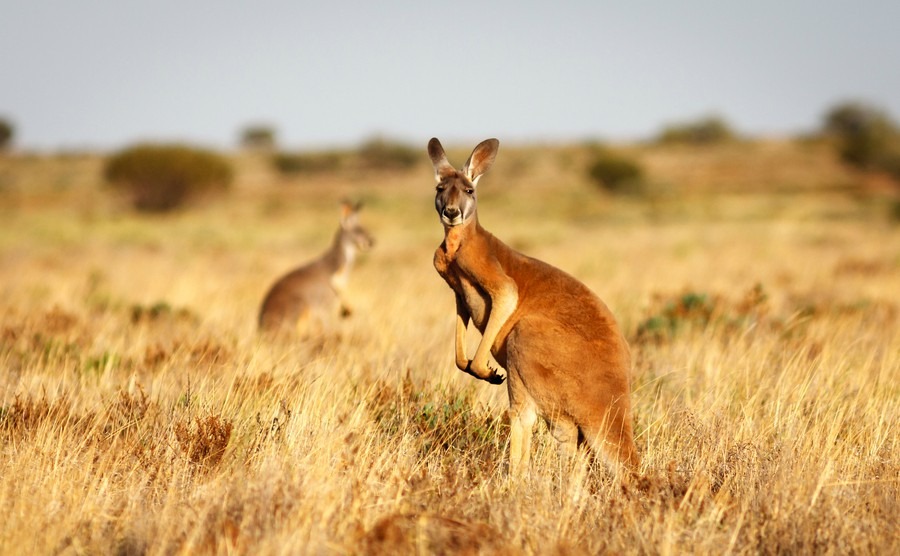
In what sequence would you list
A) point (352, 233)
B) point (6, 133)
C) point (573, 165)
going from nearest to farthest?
point (352, 233) → point (573, 165) → point (6, 133)

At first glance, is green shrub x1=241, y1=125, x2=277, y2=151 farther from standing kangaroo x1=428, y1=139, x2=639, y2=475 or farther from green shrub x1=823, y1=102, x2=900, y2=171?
standing kangaroo x1=428, y1=139, x2=639, y2=475

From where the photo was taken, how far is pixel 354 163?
244 feet

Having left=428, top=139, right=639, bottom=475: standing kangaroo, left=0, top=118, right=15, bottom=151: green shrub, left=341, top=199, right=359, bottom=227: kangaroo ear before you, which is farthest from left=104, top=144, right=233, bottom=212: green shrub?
left=0, top=118, right=15, bottom=151: green shrub

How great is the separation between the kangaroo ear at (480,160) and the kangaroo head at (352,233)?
561 cm

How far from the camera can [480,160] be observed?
4.04 metres

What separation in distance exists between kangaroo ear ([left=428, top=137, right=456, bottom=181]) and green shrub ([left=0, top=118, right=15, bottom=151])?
9688cm

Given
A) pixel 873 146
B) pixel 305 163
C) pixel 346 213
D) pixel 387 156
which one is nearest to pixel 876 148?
pixel 873 146

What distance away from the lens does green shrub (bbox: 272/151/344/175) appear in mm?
68000

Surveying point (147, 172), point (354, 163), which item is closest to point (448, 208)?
point (147, 172)

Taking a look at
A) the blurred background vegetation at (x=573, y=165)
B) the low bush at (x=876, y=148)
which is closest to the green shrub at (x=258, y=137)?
the blurred background vegetation at (x=573, y=165)

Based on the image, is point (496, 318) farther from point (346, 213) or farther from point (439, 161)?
point (346, 213)

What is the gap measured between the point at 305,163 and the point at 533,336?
67728 millimetres

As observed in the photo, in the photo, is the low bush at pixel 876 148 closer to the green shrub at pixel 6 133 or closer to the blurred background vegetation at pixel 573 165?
the blurred background vegetation at pixel 573 165

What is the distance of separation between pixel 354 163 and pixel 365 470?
72550 millimetres
